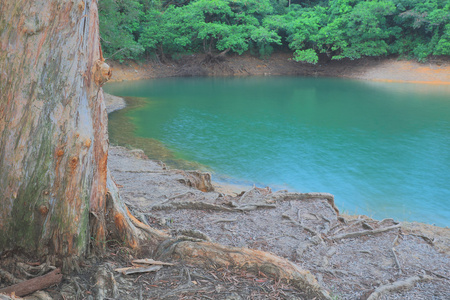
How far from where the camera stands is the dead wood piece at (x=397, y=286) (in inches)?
112

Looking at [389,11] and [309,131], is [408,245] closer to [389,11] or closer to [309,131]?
[309,131]

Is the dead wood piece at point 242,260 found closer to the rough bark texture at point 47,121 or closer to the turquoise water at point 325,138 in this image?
the rough bark texture at point 47,121

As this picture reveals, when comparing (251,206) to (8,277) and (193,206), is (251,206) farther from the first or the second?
(8,277)

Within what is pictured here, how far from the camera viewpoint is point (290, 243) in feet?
13.0

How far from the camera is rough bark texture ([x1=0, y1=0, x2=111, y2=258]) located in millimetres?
2104

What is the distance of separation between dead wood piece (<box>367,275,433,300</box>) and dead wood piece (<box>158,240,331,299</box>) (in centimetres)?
68

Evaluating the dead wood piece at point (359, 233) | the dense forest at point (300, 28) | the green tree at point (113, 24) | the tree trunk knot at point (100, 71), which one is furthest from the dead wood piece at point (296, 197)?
the dense forest at point (300, 28)

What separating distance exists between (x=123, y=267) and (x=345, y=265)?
2185 millimetres

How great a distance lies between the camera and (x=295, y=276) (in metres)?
2.44

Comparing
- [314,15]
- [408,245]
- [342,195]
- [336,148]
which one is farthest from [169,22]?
[408,245]

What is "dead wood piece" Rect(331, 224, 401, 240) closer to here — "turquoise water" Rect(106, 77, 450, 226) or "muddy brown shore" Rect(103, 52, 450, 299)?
"muddy brown shore" Rect(103, 52, 450, 299)

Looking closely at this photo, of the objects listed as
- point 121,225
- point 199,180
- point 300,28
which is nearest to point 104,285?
point 121,225

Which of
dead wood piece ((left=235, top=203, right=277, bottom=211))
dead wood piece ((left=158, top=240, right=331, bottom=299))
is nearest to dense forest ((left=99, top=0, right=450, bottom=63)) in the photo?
dead wood piece ((left=235, top=203, right=277, bottom=211))

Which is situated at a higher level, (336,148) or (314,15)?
(314,15)
